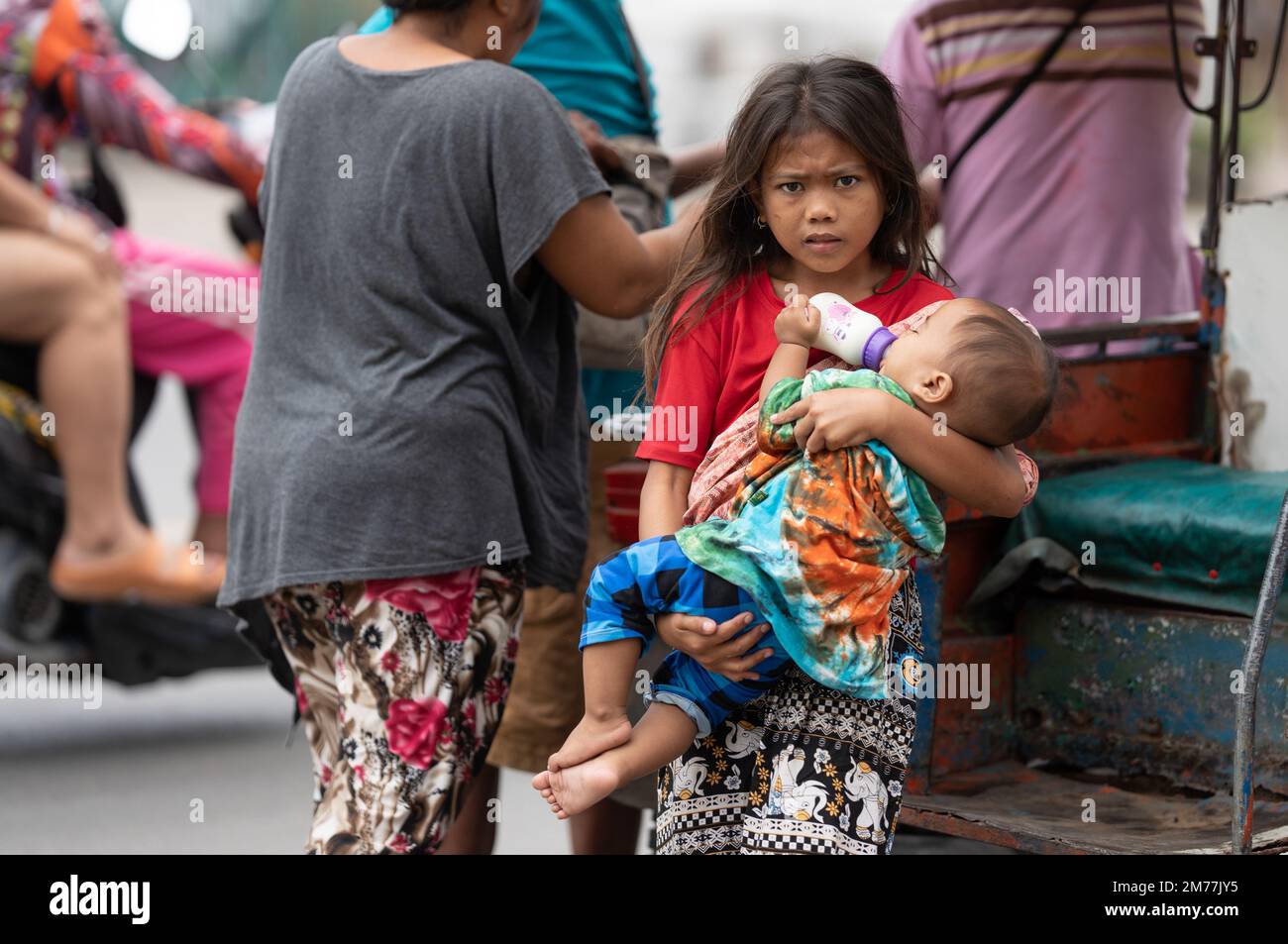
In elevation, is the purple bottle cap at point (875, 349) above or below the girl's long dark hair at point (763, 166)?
below

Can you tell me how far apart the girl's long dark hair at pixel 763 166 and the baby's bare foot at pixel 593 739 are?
1.84ft

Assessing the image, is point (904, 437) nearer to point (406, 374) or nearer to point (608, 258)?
point (608, 258)

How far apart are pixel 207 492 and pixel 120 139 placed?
127 centimetres

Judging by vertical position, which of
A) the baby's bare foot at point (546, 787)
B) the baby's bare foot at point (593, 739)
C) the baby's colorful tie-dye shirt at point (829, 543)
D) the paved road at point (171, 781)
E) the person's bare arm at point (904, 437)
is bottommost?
the paved road at point (171, 781)

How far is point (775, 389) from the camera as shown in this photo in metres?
2.19

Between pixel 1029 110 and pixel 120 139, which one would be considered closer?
pixel 1029 110

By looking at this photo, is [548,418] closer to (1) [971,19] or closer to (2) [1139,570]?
(2) [1139,570]

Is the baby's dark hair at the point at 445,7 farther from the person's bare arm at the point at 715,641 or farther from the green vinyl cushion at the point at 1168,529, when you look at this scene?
the green vinyl cushion at the point at 1168,529

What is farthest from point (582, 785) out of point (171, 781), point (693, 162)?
point (171, 781)

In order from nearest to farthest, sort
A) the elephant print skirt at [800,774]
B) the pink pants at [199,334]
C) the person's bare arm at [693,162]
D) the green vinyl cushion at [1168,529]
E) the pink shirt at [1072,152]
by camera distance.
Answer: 1. the elephant print skirt at [800,774]
2. the green vinyl cushion at [1168,529]
3. the person's bare arm at [693,162]
4. the pink shirt at [1072,152]
5. the pink pants at [199,334]

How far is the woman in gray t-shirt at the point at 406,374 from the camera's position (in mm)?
2527

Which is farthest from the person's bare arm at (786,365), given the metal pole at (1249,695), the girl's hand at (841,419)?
the metal pole at (1249,695)

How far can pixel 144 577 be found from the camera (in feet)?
18.2
